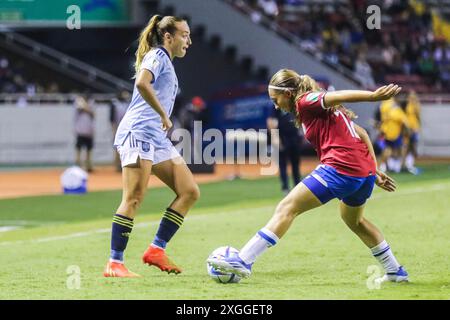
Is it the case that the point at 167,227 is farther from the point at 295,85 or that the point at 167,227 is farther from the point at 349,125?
the point at 349,125

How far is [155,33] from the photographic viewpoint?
10664 mm

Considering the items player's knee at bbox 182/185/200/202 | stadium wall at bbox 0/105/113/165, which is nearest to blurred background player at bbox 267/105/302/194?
player's knee at bbox 182/185/200/202

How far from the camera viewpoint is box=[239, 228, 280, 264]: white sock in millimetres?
9586

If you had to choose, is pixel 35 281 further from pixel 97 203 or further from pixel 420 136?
pixel 420 136

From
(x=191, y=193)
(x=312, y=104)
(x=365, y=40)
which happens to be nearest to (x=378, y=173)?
(x=312, y=104)

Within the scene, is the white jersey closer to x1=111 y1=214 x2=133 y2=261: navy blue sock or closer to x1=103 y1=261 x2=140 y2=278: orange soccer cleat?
x1=111 y1=214 x2=133 y2=261: navy blue sock

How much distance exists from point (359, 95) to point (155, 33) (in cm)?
247

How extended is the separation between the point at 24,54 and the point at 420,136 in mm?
13527

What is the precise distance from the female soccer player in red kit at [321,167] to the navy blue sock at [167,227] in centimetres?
88

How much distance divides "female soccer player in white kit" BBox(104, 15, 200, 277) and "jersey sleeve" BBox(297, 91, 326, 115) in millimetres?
1233

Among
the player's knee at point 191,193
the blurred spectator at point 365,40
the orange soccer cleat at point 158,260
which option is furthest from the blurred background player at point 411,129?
the orange soccer cleat at point 158,260

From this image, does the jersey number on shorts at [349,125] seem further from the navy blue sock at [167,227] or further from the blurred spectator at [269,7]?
the blurred spectator at [269,7]

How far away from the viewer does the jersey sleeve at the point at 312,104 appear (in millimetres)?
9516
